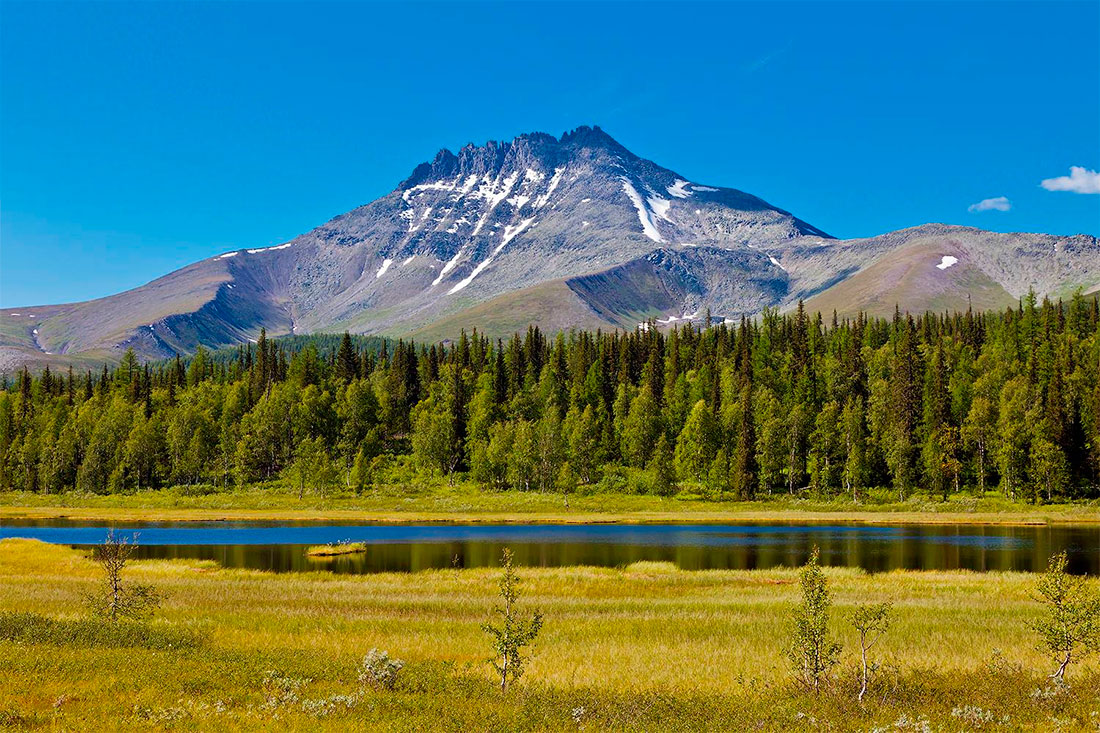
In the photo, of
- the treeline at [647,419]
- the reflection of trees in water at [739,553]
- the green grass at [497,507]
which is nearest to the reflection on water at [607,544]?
the reflection of trees in water at [739,553]

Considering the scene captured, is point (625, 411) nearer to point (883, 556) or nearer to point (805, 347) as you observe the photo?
point (805, 347)

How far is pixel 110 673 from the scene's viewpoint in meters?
21.2

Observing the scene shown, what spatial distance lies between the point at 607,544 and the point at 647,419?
73.4 m

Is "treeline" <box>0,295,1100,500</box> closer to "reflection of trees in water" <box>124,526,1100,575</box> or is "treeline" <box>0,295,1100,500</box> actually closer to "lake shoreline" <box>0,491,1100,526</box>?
"lake shoreline" <box>0,491,1100,526</box>

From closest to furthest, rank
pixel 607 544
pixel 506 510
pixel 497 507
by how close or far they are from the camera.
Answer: pixel 607 544 → pixel 506 510 → pixel 497 507

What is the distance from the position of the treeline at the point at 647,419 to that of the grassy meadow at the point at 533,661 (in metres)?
86.2

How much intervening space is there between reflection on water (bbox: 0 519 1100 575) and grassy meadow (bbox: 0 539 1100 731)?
1398cm

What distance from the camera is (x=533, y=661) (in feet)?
90.6

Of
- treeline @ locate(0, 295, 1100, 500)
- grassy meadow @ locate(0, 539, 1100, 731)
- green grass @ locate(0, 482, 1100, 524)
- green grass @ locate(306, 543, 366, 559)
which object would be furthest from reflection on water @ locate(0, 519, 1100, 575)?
treeline @ locate(0, 295, 1100, 500)

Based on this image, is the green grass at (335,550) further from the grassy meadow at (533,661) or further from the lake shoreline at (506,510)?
the lake shoreline at (506,510)

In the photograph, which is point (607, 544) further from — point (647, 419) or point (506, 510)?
point (647, 419)

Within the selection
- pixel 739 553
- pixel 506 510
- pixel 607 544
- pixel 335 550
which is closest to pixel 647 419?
pixel 506 510

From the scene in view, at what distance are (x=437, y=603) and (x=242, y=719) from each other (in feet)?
82.3

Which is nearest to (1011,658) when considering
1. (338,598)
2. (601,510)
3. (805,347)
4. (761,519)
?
(338,598)
